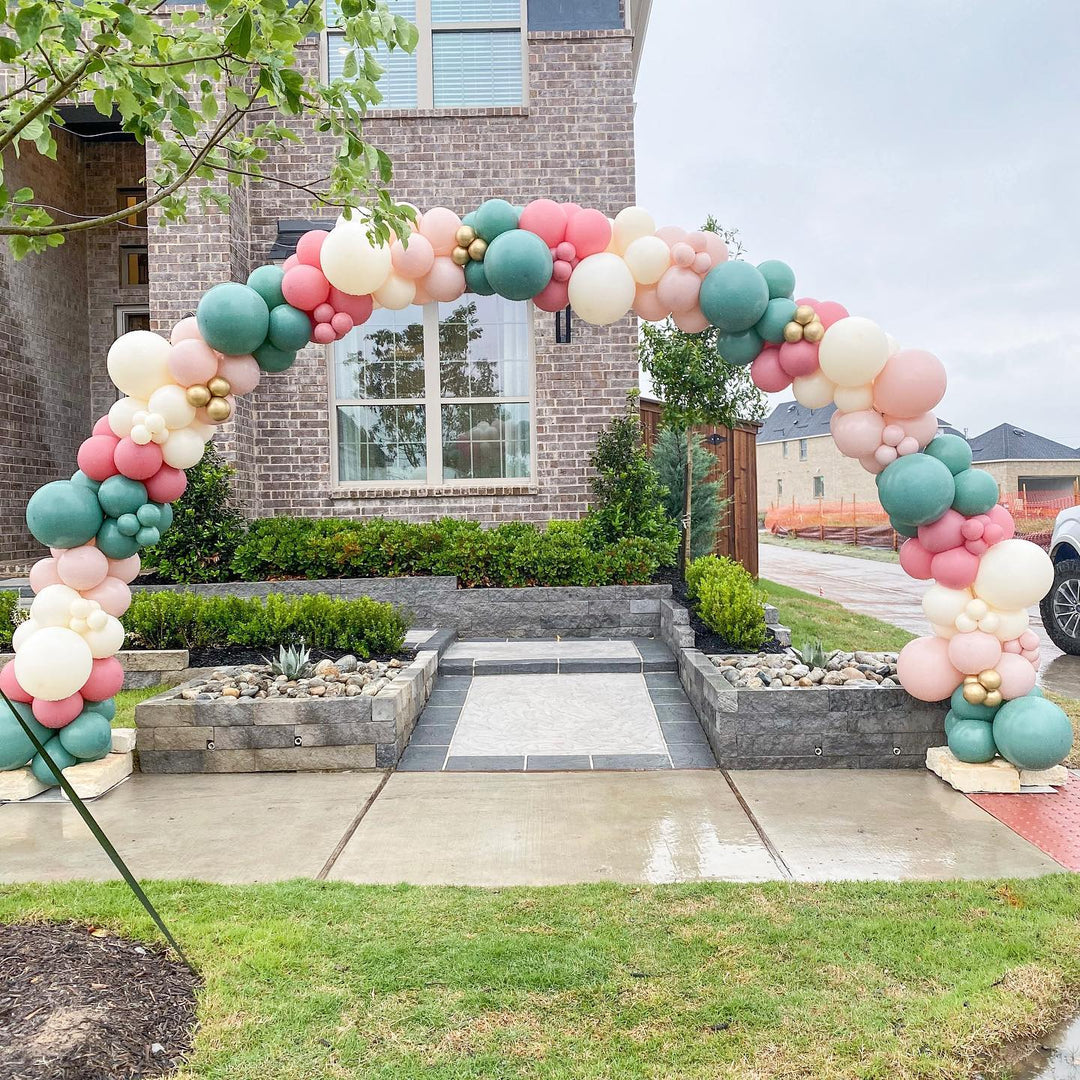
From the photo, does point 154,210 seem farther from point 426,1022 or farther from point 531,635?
point 426,1022

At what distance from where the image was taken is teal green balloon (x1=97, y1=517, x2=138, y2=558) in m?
4.85

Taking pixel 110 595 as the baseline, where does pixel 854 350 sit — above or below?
above

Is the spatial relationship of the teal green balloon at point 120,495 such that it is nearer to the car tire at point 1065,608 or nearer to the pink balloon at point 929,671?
the pink balloon at point 929,671

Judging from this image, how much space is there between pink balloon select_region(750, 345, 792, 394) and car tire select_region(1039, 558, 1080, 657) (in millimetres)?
5570

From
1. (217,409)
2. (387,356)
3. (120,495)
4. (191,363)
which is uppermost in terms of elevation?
(387,356)

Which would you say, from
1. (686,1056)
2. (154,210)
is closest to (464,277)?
(686,1056)

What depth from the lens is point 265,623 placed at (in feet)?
22.1

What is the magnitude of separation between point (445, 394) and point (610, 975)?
8117 millimetres

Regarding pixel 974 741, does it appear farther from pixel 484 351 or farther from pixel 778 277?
pixel 484 351

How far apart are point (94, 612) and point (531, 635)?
4.38 metres

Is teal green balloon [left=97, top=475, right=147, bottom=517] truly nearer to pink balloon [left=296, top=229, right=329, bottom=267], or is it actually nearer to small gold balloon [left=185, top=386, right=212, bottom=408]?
small gold balloon [left=185, top=386, right=212, bottom=408]

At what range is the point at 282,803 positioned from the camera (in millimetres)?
4691

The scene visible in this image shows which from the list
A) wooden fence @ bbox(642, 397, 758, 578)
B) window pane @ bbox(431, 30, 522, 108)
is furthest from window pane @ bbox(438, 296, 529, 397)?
wooden fence @ bbox(642, 397, 758, 578)

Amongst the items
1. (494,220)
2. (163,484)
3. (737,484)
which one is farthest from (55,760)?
(737,484)
